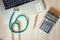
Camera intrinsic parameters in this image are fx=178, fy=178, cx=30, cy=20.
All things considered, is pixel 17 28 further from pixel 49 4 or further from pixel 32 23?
pixel 49 4

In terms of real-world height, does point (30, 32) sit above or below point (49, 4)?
below

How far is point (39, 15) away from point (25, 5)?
0.47 ft

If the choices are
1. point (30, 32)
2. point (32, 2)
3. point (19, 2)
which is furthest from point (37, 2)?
point (30, 32)

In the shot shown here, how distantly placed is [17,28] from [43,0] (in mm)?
318

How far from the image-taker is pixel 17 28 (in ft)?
4.84

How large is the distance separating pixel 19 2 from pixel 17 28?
215 millimetres

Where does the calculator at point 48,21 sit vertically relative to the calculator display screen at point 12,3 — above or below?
below

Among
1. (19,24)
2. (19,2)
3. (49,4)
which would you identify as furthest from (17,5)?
(49,4)

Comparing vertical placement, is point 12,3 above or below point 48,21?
above

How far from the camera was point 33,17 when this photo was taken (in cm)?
147

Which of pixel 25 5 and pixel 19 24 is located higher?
pixel 25 5

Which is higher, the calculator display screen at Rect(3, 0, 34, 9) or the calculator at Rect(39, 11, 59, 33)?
the calculator display screen at Rect(3, 0, 34, 9)

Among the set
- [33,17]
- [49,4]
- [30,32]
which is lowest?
[30,32]

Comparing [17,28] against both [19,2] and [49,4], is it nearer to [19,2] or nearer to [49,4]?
[19,2]
